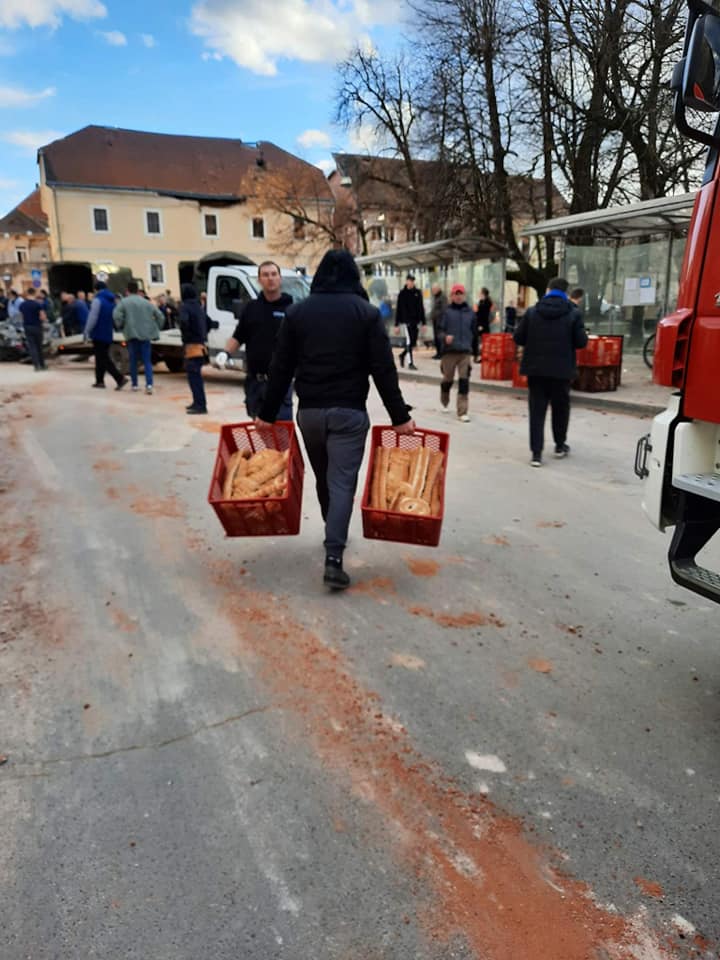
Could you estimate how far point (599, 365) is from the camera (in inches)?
518

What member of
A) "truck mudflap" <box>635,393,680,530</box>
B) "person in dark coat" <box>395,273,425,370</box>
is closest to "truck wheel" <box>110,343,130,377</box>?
"person in dark coat" <box>395,273,425,370</box>

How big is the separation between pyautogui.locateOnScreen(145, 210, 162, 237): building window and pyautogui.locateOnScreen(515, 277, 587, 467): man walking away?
53184 millimetres

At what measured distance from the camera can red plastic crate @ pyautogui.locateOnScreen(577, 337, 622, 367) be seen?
1318 cm

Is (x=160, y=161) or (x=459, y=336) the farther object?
(x=160, y=161)

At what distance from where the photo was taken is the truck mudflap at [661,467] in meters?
3.30

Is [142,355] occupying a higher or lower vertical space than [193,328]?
lower

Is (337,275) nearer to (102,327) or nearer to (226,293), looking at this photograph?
→ (102,327)

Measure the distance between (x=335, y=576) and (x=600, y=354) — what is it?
10.2 meters

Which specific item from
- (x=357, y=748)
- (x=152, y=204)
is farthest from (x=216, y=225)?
(x=357, y=748)

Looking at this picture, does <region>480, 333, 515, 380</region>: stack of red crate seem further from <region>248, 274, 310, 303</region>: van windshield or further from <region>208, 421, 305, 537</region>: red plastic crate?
<region>208, 421, 305, 537</region>: red plastic crate

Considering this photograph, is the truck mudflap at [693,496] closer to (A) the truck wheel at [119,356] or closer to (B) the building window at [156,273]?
(A) the truck wheel at [119,356]

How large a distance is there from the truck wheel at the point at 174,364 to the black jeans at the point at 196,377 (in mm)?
6391

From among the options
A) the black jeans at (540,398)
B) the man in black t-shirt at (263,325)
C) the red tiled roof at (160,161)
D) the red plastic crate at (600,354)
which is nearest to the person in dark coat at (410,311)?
the red plastic crate at (600,354)

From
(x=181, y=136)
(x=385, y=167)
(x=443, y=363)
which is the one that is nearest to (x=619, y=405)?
(x=443, y=363)
